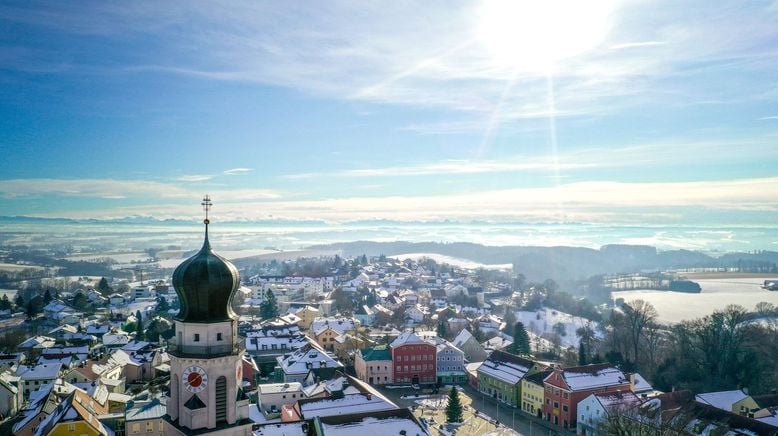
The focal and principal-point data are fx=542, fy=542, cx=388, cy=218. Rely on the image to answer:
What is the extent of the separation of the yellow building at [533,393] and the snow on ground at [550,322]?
112ft

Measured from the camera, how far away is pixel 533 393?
44.4 m

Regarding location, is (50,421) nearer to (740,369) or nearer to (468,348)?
(468,348)

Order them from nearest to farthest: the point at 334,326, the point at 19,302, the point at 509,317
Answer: the point at 334,326
the point at 509,317
the point at 19,302

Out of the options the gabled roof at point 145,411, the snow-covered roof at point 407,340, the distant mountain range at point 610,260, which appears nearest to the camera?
the gabled roof at point 145,411

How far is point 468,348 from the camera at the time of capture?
64438 mm

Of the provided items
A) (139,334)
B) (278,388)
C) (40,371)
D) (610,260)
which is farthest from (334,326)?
(610,260)

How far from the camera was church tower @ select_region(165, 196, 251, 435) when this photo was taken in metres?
13.2

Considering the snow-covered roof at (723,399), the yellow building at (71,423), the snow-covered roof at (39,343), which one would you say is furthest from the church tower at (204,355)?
the snow-covered roof at (39,343)

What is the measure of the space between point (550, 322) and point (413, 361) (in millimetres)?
47996

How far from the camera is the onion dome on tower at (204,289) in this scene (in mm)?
13414

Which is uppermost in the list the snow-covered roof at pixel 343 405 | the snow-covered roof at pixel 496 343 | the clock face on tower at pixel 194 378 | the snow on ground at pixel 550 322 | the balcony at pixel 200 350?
the balcony at pixel 200 350

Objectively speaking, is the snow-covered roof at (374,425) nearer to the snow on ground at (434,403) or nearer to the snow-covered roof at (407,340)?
the snow on ground at (434,403)

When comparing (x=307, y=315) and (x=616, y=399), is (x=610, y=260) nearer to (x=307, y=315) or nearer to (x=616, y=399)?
(x=307, y=315)

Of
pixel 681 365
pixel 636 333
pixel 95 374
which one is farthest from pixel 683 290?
pixel 95 374
